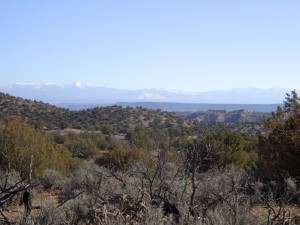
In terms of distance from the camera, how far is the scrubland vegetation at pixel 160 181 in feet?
21.2

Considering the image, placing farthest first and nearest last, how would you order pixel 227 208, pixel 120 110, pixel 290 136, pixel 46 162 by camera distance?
1. pixel 120 110
2. pixel 46 162
3. pixel 290 136
4. pixel 227 208

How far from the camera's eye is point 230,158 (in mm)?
20359

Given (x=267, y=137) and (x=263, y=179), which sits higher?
(x=267, y=137)

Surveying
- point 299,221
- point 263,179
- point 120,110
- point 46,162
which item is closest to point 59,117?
point 120,110

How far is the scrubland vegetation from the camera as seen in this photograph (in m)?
6.46

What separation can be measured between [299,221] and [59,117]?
43243mm

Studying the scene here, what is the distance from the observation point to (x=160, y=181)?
9141 mm

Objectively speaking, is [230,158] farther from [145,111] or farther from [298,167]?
[145,111]

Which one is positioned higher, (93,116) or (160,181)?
(160,181)

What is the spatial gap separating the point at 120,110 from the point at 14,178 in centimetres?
4465

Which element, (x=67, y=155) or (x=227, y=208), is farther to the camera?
(x=67, y=155)

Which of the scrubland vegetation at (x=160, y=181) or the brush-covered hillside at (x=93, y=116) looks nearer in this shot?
the scrubland vegetation at (x=160, y=181)

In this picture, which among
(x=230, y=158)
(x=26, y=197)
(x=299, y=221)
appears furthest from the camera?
(x=230, y=158)

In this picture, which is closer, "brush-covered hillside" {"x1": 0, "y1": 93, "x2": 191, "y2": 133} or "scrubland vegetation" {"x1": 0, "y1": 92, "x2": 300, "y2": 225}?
"scrubland vegetation" {"x1": 0, "y1": 92, "x2": 300, "y2": 225}
